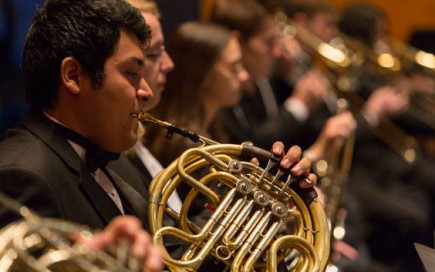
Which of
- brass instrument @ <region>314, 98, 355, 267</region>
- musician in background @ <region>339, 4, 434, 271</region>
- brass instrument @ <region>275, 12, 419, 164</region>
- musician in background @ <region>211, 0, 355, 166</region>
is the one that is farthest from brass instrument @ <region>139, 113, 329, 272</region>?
brass instrument @ <region>275, 12, 419, 164</region>

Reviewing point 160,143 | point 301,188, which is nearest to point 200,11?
point 160,143

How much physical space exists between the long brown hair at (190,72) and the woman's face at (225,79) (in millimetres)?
23

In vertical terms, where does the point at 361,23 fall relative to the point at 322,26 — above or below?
above

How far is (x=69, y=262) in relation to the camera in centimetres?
146

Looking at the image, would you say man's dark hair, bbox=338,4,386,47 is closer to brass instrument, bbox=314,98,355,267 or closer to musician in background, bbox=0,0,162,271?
brass instrument, bbox=314,98,355,267

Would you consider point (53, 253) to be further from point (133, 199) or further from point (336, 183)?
point (336, 183)

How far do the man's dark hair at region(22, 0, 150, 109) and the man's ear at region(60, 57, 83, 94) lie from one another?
1 cm

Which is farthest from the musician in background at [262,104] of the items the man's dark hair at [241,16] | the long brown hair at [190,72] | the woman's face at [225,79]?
the long brown hair at [190,72]

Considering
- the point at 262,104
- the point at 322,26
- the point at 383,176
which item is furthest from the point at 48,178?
the point at 322,26

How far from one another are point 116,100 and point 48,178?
0.83ft

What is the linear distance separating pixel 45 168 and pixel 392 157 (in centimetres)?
337

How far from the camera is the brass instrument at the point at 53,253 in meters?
1.40

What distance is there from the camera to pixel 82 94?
6.51 ft

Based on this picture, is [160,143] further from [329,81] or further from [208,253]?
[329,81]
